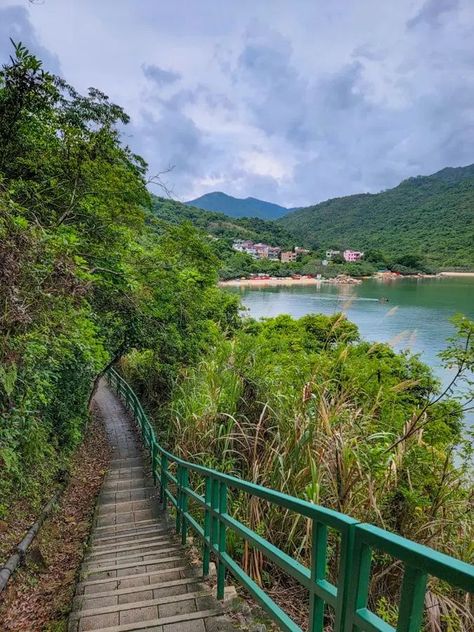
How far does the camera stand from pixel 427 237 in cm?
9075

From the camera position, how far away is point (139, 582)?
297 centimetres

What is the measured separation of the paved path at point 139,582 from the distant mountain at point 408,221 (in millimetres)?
79312

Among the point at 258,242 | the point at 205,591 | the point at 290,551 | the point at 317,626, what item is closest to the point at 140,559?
the point at 205,591

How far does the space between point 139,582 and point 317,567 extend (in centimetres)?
209

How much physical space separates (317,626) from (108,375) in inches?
612

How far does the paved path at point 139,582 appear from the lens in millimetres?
2295

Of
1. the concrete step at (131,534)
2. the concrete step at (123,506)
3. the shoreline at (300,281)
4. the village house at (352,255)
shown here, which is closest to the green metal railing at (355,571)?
the concrete step at (131,534)

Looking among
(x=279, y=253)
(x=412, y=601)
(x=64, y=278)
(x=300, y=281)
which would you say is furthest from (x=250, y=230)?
(x=412, y=601)

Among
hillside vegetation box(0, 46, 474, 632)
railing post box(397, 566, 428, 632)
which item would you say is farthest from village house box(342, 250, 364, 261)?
railing post box(397, 566, 428, 632)

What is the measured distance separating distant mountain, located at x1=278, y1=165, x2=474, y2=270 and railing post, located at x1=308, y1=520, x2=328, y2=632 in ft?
267

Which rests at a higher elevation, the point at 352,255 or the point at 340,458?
the point at 352,255

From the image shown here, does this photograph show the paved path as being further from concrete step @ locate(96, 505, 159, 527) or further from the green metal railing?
the green metal railing

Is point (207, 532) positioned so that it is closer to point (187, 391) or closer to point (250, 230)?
point (187, 391)

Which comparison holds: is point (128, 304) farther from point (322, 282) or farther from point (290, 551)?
point (322, 282)
